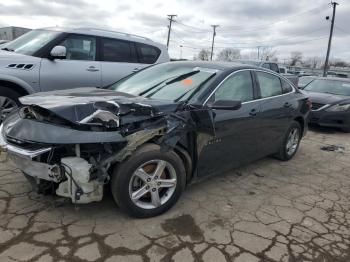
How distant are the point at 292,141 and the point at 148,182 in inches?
134

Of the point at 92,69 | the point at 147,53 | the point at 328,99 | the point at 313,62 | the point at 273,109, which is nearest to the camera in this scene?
the point at 273,109

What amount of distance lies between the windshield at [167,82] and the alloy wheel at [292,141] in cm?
225

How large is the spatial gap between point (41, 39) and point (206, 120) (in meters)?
4.04

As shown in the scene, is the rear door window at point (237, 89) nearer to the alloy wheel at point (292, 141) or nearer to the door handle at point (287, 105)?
the door handle at point (287, 105)

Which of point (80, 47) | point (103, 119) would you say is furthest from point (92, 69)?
point (103, 119)

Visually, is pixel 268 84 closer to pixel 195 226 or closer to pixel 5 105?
pixel 195 226

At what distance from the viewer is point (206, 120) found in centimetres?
352

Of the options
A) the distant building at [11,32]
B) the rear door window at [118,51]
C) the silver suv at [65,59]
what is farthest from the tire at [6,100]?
the distant building at [11,32]

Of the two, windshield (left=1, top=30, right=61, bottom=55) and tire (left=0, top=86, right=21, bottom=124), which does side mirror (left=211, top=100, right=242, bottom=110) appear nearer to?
tire (left=0, top=86, right=21, bottom=124)

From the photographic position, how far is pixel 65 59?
604 centimetres

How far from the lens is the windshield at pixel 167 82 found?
3.80 meters

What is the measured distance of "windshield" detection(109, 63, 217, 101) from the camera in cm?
380

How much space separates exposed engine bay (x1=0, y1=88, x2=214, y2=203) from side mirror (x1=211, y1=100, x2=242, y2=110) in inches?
27.0

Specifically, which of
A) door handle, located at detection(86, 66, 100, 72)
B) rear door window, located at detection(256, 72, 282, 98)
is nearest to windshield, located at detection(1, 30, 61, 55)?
door handle, located at detection(86, 66, 100, 72)
